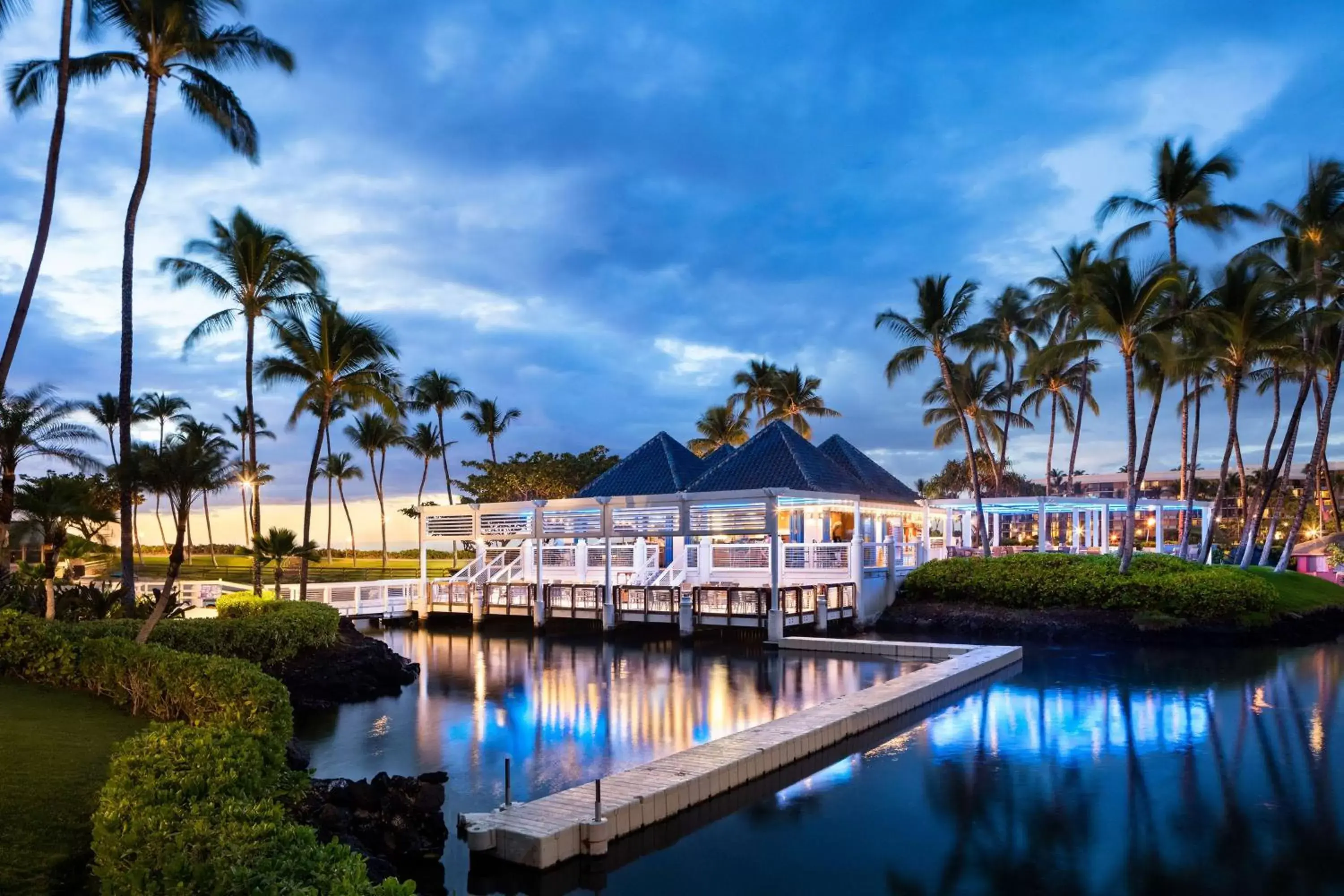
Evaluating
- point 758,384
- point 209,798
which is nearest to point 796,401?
point 758,384

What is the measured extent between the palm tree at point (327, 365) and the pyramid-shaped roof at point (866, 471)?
15.5m

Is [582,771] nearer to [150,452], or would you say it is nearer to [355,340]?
[150,452]

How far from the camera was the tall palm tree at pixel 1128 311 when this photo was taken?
25.2 meters

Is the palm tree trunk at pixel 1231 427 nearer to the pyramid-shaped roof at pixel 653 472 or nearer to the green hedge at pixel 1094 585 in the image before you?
the green hedge at pixel 1094 585

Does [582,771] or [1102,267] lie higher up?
[1102,267]

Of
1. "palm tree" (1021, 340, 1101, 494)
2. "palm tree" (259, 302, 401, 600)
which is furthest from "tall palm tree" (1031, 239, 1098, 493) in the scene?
"palm tree" (259, 302, 401, 600)

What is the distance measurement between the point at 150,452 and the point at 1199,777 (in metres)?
13.6

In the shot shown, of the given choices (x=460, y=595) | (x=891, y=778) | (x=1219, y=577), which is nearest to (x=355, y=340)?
(x=460, y=595)

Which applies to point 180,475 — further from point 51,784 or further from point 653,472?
point 653,472

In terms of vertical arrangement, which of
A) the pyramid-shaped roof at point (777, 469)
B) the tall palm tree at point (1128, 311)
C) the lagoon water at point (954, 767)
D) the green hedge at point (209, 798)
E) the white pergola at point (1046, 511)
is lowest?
the lagoon water at point (954, 767)

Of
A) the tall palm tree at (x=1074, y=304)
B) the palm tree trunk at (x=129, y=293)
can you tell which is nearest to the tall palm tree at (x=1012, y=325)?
the tall palm tree at (x=1074, y=304)

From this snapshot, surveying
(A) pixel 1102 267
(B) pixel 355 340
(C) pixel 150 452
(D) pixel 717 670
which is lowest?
(D) pixel 717 670

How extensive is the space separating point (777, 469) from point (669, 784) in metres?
20.6

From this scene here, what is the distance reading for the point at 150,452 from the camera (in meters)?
12.5
